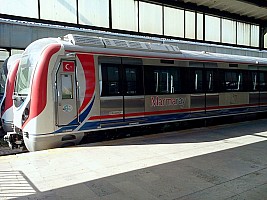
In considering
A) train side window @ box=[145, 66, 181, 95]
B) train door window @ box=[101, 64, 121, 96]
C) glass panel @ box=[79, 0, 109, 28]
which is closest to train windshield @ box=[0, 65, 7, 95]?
glass panel @ box=[79, 0, 109, 28]

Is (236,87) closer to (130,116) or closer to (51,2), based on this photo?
(130,116)

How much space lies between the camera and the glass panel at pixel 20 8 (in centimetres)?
946

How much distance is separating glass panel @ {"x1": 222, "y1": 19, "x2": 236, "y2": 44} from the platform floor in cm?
930

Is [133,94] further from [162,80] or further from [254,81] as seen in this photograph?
[254,81]

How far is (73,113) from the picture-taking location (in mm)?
6488

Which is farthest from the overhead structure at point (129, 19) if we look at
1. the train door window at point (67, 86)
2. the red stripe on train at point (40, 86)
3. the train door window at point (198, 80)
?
the train door window at point (67, 86)

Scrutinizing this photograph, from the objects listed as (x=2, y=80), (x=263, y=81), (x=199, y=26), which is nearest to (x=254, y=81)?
(x=263, y=81)

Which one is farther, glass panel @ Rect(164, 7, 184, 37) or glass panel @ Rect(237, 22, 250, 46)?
glass panel @ Rect(237, 22, 250, 46)

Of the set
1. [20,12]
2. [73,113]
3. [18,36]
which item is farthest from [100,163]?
[18,36]

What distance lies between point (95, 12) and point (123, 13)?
48.7 inches

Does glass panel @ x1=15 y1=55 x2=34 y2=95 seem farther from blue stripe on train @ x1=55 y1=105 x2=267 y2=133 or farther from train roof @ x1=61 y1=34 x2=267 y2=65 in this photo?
blue stripe on train @ x1=55 y1=105 x2=267 y2=133

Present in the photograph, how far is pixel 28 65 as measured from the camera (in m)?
6.67

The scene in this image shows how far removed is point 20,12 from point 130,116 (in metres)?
5.77

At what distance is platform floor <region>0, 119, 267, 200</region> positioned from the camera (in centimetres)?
367
